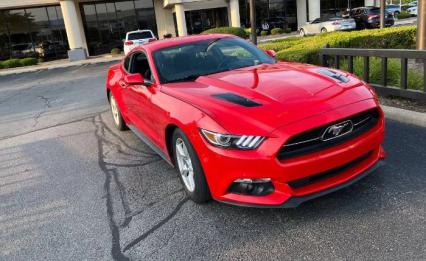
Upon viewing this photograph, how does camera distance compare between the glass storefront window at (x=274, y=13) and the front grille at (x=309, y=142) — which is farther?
the glass storefront window at (x=274, y=13)

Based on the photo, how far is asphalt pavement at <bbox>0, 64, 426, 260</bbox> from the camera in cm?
306

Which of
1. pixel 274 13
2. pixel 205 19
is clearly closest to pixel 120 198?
pixel 205 19

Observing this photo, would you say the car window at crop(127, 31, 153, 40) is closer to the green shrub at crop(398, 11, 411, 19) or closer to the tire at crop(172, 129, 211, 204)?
the tire at crop(172, 129, 211, 204)

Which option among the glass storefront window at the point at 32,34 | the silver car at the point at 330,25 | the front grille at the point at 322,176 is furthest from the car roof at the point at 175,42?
the glass storefront window at the point at 32,34

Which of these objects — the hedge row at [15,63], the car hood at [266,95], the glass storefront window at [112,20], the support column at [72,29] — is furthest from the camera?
the glass storefront window at [112,20]

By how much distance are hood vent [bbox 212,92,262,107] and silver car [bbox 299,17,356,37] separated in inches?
1005

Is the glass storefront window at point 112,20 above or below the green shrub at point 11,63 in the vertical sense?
above

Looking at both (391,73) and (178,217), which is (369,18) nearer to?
(391,73)

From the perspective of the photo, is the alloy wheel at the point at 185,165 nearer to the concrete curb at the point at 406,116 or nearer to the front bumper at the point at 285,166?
the front bumper at the point at 285,166

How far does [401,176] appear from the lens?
12.9 feet

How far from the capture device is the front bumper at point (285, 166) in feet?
9.98

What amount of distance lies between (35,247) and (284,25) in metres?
38.6

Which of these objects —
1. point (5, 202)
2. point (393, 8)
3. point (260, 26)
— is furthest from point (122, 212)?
point (393, 8)

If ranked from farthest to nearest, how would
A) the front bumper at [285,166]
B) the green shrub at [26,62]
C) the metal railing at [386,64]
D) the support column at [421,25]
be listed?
the green shrub at [26,62], the support column at [421,25], the metal railing at [386,64], the front bumper at [285,166]
